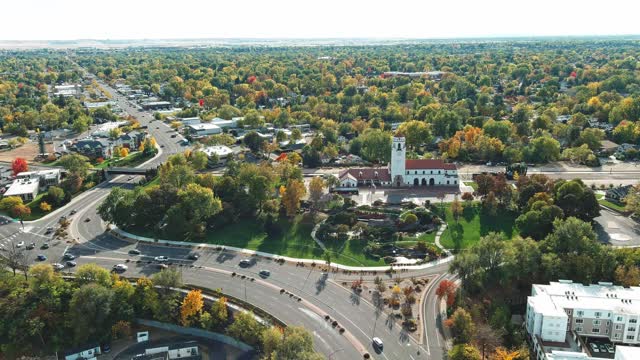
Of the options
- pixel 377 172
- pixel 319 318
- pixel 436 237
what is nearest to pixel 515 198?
pixel 436 237

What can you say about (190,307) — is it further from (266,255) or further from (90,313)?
(266,255)

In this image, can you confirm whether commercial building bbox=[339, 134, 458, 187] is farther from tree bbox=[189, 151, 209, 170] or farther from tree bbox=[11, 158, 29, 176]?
tree bbox=[11, 158, 29, 176]

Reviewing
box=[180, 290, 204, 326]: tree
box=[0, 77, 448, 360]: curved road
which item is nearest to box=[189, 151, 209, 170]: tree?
box=[0, 77, 448, 360]: curved road

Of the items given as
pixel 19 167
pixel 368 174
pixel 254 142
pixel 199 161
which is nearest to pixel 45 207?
pixel 19 167

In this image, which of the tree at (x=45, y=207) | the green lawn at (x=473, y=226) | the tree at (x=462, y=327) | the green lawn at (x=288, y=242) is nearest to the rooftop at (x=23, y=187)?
the tree at (x=45, y=207)

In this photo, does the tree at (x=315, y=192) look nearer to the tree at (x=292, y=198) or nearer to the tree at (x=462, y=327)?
the tree at (x=292, y=198)

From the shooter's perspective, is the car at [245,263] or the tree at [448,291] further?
the car at [245,263]
